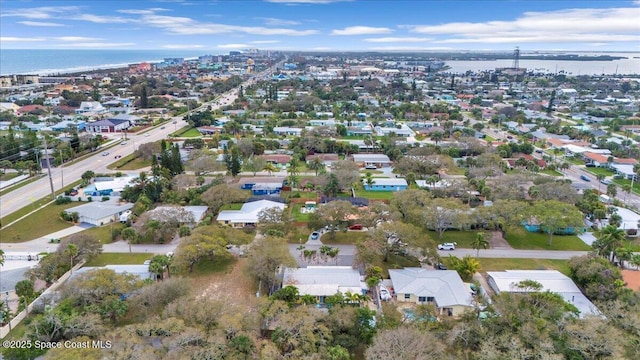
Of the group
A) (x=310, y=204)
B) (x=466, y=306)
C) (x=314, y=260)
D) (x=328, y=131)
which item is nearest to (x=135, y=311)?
(x=314, y=260)

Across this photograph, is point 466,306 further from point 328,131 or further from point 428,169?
point 328,131

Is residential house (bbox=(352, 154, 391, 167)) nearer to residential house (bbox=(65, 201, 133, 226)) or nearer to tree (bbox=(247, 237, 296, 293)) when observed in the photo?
residential house (bbox=(65, 201, 133, 226))

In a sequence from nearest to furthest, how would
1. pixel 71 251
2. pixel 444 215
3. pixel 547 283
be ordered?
pixel 547 283 → pixel 71 251 → pixel 444 215

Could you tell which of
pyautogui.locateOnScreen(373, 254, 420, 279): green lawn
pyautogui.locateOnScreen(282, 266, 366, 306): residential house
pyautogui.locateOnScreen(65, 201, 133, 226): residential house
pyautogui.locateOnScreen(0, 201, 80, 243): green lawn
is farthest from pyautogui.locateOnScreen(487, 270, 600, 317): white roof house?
pyautogui.locateOnScreen(0, 201, 80, 243): green lawn

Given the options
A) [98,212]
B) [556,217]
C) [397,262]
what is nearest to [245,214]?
[98,212]

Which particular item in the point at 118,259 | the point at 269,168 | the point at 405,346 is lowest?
the point at 118,259

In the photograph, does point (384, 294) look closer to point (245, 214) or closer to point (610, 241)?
point (610, 241)
